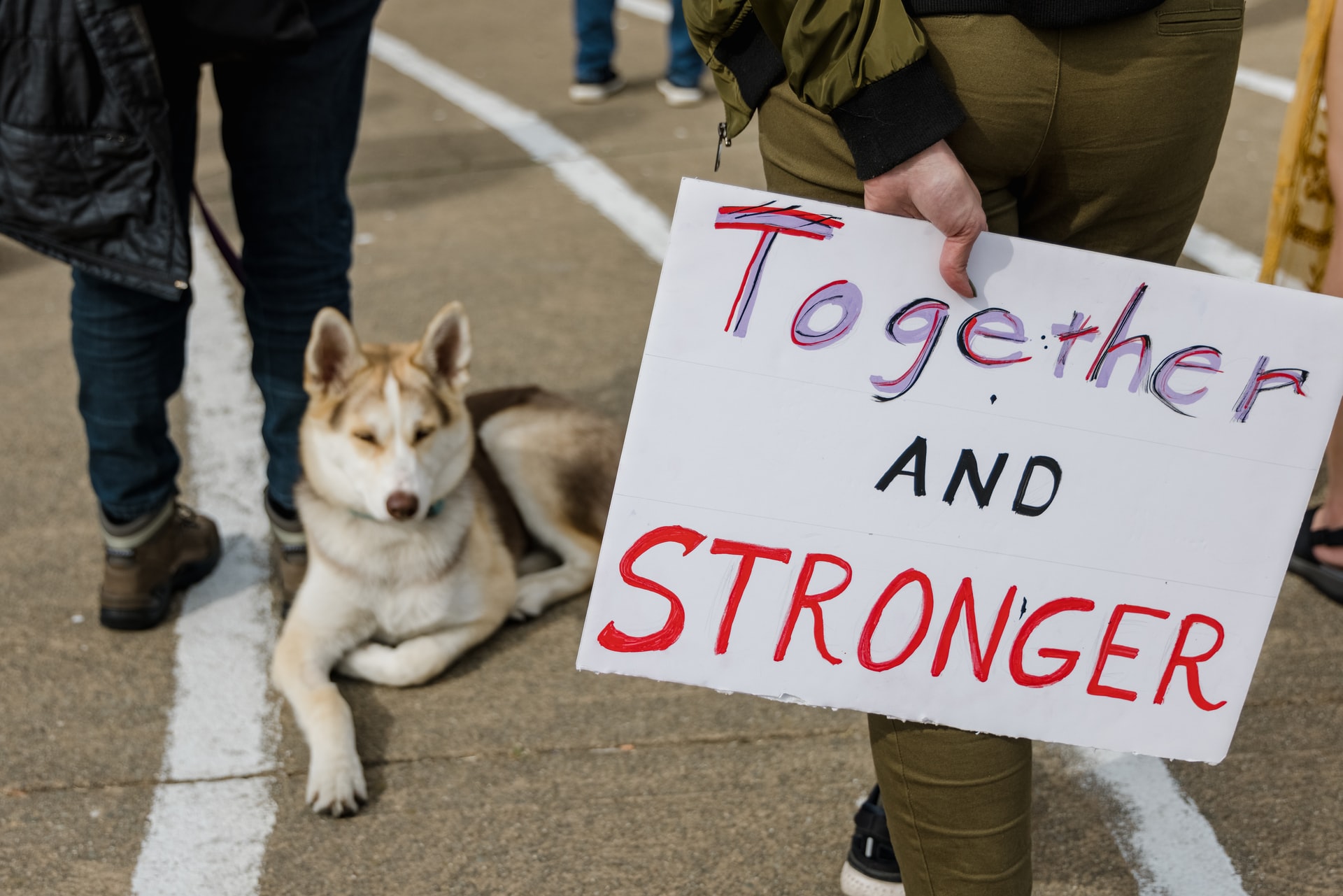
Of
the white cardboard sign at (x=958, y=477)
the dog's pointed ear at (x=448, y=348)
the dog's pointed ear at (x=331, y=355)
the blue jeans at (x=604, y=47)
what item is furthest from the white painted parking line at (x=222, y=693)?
the blue jeans at (x=604, y=47)

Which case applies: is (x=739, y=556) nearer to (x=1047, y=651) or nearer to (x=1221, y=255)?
(x=1047, y=651)

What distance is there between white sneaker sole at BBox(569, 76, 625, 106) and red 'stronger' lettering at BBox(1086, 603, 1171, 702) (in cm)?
715

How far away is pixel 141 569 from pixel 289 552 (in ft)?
1.27

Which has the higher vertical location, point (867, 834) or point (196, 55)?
point (196, 55)

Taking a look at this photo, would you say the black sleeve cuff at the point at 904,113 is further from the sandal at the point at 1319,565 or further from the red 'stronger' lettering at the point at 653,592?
the sandal at the point at 1319,565

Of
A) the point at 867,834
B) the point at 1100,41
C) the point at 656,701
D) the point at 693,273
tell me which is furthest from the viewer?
the point at 656,701

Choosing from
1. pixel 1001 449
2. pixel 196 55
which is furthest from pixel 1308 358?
pixel 196 55

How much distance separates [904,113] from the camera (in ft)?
5.06

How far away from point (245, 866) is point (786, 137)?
→ 1881 millimetres

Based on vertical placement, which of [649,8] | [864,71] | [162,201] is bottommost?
[649,8]

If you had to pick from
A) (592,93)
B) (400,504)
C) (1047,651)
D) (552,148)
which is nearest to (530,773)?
(400,504)

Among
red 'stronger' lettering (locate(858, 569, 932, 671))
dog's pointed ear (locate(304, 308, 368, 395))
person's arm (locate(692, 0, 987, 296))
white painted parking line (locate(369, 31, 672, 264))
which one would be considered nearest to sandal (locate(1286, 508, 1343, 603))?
red 'stronger' lettering (locate(858, 569, 932, 671))

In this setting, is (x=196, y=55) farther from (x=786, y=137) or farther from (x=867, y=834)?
(x=867, y=834)

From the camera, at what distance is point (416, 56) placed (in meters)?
10.1
